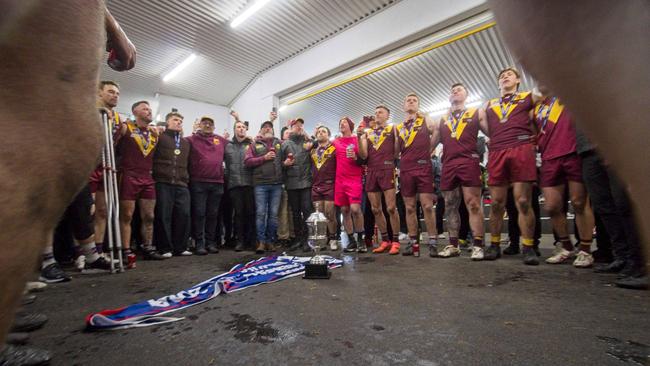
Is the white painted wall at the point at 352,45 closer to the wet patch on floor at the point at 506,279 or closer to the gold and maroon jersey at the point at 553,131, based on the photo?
the gold and maroon jersey at the point at 553,131

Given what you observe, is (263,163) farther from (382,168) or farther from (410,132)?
(410,132)

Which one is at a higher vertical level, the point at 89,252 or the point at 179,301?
the point at 89,252

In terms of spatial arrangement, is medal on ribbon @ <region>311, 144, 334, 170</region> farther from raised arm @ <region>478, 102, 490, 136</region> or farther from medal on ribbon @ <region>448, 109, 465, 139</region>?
raised arm @ <region>478, 102, 490, 136</region>

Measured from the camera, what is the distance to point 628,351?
1025mm

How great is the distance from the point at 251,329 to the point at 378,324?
543 mm

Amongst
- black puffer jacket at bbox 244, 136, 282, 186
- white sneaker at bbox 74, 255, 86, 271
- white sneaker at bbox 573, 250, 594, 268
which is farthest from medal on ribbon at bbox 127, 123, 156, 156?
white sneaker at bbox 573, 250, 594, 268

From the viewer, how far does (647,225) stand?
1.19 ft

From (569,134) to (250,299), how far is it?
3003mm

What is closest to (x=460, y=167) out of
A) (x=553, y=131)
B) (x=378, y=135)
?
(x=553, y=131)

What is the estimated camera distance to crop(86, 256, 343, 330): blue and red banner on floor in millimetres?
1343

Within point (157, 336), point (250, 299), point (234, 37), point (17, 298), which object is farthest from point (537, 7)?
point (234, 37)

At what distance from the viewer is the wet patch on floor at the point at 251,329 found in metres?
1.18

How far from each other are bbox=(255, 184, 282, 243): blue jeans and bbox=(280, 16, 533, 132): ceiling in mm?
4928

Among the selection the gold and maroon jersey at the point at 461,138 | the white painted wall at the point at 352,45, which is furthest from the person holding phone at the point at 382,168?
the white painted wall at the point at 352,45
